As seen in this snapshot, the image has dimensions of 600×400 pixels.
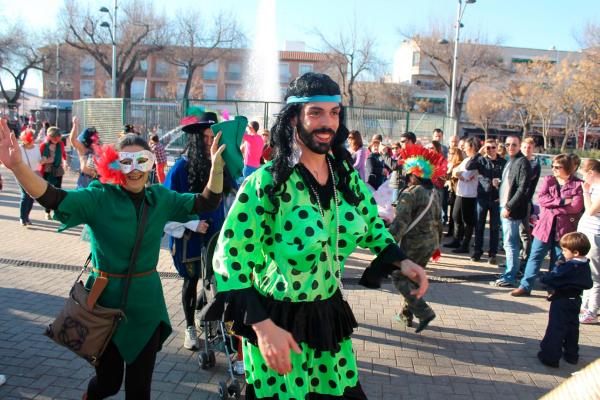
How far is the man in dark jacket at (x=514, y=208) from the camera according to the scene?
22.4 ft

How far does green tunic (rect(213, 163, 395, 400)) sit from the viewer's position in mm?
2135

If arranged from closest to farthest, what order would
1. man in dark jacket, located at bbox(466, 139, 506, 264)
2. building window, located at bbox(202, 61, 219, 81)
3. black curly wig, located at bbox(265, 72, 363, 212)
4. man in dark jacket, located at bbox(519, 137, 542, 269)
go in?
1. black curly wig, located at bbox(265, 72, 363, 212)
2. man in dark jacket, located at bbox(519, 137, 542, 269)
3. man in dark jacket, located at bbox(466, 139, 506, 264)
4. building window, located at bbox(202, 61, 219, 81)

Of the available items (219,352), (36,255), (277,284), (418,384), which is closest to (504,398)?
(418,384)

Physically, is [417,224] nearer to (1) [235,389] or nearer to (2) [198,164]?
(2) [198,164]

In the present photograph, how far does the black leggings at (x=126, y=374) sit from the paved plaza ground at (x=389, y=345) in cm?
83

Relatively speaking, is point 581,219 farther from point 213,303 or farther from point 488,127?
point 488,127

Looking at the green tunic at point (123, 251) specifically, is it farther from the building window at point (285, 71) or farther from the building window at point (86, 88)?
the building window at point (86, 88)

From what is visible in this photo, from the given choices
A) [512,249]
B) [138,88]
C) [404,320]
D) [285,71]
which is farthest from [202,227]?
[138,88]

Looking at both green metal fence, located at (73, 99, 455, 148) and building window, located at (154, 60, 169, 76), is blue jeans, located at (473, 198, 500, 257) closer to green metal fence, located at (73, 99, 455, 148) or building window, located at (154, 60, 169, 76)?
green metal fence, located at (73, 99, 455, 148)

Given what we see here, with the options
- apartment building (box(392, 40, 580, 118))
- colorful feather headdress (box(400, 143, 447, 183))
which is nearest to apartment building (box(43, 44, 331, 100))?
apartment building (box(392, 40, 580, 118))

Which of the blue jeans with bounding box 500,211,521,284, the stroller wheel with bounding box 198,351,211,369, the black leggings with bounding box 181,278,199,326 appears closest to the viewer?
the stroller wheel with bounding box 198,351,211,369

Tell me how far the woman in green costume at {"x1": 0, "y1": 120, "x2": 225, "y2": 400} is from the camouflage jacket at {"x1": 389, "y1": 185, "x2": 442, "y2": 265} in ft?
8.19

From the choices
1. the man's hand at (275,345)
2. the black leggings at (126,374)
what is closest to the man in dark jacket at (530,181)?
the black leggings at (126,374)

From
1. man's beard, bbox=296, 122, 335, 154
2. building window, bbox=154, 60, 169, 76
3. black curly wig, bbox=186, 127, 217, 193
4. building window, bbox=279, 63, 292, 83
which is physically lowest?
black curly wig, bbox=186, 127, 217, 193
